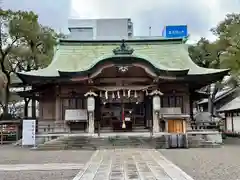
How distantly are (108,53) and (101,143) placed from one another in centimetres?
775

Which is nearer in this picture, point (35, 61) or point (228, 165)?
point (228, 165)

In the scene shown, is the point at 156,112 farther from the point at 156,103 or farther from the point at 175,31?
the point at 175,31

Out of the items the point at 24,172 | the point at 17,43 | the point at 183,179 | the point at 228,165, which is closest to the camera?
the point at 183,179

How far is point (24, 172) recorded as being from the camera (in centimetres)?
942

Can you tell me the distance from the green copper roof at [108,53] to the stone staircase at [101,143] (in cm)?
546

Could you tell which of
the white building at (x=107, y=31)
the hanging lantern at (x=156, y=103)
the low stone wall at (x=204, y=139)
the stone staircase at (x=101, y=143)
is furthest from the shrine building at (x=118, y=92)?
the white building at (x=107, y=31)

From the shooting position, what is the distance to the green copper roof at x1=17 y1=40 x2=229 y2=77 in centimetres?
2214

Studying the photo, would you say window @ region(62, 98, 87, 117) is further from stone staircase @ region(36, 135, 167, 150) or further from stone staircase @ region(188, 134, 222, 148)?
stone staircase @ region(188, 134, 222, 148)

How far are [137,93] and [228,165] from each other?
34.8 feet

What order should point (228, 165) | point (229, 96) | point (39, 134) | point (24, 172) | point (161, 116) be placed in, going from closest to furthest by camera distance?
point (24, 172)
point (228, 165)
point (39, 134)
point (161, 116)
point (229, 96)

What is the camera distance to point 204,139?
18531mm

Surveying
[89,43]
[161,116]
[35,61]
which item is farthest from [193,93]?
[35,61]

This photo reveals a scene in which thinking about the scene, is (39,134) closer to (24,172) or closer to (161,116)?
(161,116)

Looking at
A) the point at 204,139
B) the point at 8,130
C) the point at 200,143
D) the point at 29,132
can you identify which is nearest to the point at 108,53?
the point at 29,132
